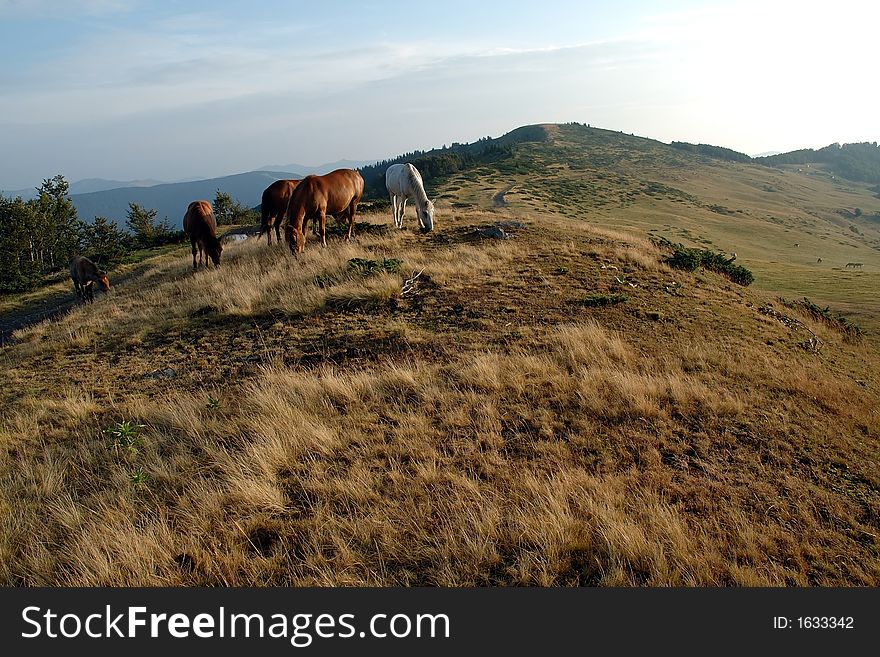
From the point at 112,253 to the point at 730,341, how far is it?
30.5 metres

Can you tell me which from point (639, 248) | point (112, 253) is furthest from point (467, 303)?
point (112, 253)

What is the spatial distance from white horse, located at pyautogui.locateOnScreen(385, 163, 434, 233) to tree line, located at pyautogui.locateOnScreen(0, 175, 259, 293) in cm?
2243

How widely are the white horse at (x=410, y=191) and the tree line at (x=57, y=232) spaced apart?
73.6 feet

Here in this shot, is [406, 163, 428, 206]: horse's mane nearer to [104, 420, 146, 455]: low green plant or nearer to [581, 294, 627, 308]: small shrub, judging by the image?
[581, 294, 627, 308]: small shrub

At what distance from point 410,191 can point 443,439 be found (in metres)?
12.2

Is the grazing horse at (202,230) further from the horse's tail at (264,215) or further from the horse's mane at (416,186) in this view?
the horse's mane at (416,186)

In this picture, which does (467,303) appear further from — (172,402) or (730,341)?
(172,402)

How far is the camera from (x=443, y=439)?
4.36m

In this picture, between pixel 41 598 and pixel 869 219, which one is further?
pixel 869 219

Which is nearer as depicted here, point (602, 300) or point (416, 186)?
point (602, 300)

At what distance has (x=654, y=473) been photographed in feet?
12.8

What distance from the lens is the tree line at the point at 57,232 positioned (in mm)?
37875

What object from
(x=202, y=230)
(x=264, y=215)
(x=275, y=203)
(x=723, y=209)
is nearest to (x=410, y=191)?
(x=275, y=203)

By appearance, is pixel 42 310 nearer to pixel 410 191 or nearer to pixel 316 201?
pixel 316 201
